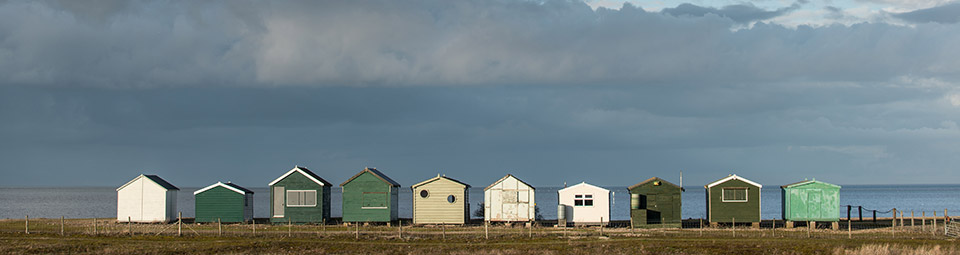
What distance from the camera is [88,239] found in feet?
159

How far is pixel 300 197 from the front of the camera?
195ft

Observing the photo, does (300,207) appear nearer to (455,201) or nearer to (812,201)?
(455,201)

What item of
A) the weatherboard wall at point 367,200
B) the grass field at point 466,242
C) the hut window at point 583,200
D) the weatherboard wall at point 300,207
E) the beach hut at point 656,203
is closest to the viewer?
the grass field at point 466,242

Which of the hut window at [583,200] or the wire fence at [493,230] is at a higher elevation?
the hut window at [583,200]

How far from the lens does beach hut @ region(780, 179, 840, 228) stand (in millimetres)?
57812

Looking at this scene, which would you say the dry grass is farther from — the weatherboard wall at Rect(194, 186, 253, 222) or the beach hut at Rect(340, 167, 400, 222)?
the weatherboard wall at Rect(194, 186, 253, 222)

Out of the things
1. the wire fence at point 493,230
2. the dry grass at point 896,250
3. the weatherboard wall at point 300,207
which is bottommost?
the dry grass at point 896,250

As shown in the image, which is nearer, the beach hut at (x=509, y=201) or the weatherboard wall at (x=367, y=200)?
the beach hut at (x=509, y=201)

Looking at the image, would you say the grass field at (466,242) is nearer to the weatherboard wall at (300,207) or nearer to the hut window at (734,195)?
the hut window at (734,195)

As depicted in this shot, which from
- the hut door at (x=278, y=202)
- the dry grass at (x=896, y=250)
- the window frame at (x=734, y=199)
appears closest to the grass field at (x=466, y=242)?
the dry grass at (x=896, y=250)

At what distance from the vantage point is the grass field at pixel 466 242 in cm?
4459

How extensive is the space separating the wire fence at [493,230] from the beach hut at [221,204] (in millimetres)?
615

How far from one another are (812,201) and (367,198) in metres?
27.1

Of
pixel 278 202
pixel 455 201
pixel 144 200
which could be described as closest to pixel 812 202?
pixel 455 201
